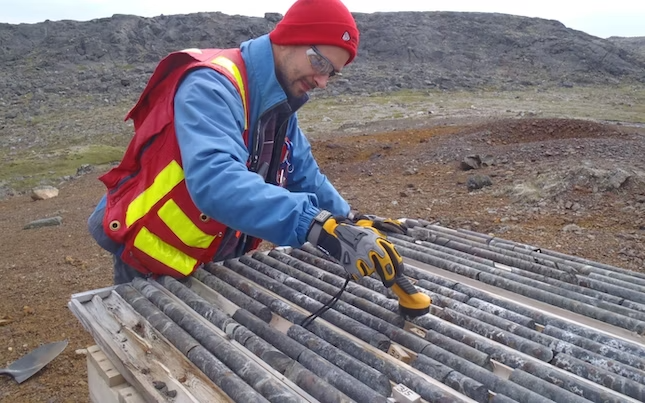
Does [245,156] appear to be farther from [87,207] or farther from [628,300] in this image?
[87,207]

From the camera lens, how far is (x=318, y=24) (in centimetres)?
264

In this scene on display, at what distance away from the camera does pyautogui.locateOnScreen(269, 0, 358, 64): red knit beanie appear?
2645 mm

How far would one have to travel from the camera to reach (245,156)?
2.49m

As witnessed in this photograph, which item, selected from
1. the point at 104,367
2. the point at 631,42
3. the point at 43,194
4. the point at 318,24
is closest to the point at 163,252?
the point at 104,367

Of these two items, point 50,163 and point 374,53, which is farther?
point 374,53

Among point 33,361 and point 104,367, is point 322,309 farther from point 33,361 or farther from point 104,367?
point 33,361

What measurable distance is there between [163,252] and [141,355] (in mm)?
577

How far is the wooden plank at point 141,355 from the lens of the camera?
2227 mm

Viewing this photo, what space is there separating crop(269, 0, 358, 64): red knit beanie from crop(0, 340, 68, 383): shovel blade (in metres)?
3.35

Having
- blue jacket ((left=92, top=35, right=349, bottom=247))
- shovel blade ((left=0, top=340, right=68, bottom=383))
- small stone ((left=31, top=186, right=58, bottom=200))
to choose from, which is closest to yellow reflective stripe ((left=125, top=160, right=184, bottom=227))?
blue jacket ((left=92, top=35, right=349, bottom=247))

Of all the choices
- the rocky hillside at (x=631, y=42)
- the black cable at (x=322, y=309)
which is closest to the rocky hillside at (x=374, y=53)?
the rocky hillside at (x=631, y=42)

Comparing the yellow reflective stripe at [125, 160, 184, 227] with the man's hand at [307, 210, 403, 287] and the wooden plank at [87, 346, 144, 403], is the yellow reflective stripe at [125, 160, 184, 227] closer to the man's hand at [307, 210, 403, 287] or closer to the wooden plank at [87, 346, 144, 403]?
the wooden plank at [87, 346, 144, 403]

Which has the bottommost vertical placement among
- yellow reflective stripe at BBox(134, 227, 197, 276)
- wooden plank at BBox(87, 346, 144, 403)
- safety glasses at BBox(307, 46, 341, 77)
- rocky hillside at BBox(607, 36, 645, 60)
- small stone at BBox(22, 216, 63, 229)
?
small stone at BBox(22, 216, 63, 229)

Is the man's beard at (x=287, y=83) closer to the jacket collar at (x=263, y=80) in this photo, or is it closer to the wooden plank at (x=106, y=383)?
the jacket collar at (x=263, y=80)
